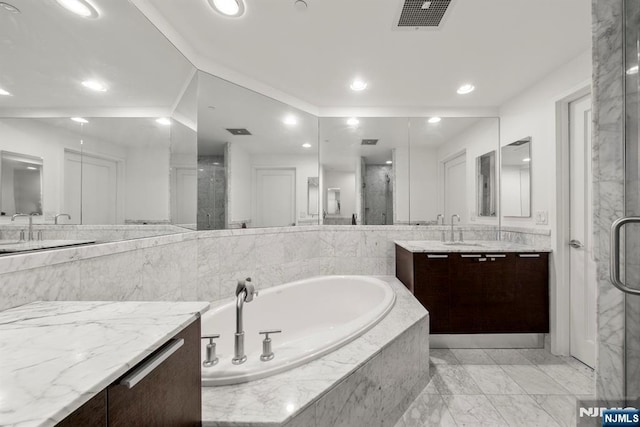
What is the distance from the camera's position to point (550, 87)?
2145 mm

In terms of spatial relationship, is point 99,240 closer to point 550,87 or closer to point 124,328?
point 124,328

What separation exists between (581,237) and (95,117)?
3319mm

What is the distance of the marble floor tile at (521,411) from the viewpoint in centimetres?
146

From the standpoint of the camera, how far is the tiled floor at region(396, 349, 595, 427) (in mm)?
1488

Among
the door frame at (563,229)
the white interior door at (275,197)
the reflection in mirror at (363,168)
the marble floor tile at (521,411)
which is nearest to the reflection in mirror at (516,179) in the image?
the door frame at (563,229)

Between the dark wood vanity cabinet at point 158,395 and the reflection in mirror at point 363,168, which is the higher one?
the reflection in mirror at point 363,168

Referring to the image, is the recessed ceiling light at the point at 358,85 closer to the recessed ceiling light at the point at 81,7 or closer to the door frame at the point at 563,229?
the door frame at the point at 563,229

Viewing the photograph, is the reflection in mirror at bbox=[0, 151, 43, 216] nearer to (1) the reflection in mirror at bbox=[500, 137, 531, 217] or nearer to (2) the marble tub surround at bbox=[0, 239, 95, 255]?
(2) the marble tub surround at bbox=[0, 239, 95, 255]

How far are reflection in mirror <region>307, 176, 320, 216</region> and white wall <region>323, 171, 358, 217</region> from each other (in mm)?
100

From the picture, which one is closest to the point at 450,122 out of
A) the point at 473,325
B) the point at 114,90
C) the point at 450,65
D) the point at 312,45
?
the point at 450,65

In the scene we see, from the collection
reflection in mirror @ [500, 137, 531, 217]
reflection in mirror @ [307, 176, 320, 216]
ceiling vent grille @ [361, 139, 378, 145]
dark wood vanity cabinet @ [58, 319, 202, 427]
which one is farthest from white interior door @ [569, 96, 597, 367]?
dark wood vanity cabinet @ [58, 319, 202, 427]

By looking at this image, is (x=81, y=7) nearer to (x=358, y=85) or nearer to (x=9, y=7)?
(x=9, y=7)

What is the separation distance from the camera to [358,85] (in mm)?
2326

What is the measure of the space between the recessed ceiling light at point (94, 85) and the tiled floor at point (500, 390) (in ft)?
7.85
